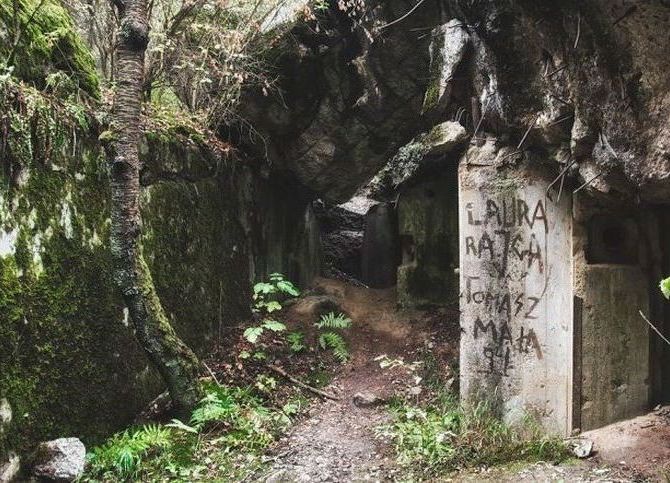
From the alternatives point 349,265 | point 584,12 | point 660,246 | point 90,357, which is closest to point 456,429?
point 660,246

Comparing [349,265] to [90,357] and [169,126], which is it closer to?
[169,126]

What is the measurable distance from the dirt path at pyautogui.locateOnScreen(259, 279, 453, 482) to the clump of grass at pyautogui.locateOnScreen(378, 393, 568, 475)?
0.77ft

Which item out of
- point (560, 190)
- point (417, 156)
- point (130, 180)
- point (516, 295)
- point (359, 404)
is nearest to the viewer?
point (130, 180)

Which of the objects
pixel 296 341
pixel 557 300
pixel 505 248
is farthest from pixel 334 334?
pixel 557 300

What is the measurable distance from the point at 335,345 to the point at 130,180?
3736mm

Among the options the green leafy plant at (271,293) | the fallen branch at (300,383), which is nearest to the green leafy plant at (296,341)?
the green leafy plant at (271,293)

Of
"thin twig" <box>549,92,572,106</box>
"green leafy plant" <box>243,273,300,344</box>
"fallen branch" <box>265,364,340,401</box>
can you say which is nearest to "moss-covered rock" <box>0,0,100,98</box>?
"green leafy plant" <box>243,273,300,344</box>

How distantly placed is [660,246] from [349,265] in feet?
25.0

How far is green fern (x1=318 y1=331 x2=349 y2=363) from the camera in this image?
698 cm

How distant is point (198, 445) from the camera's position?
4582 millimetres

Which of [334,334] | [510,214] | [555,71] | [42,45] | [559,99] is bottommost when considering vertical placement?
[334,334]

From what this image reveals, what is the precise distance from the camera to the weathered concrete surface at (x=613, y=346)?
4.80 m

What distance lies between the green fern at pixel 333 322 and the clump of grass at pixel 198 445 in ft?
7.29

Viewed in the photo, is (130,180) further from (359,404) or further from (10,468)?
(359,404)
